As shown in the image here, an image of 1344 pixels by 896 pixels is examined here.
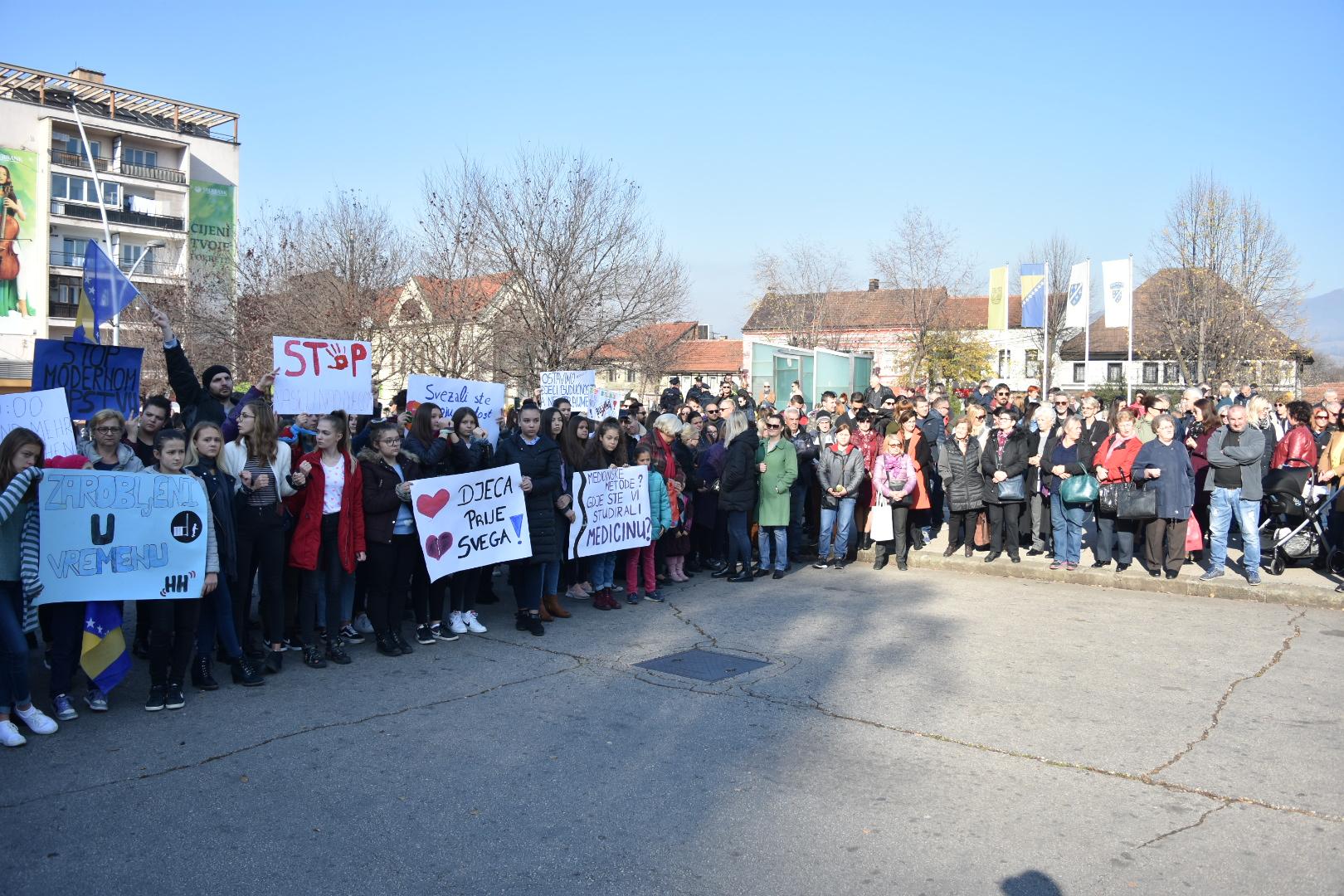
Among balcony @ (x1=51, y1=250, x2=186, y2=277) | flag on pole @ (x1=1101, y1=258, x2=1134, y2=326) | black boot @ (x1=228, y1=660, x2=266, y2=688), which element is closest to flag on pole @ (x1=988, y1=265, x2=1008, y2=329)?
flag on pole @ (x1=1101, y1=258, x2=1134, y2=326)

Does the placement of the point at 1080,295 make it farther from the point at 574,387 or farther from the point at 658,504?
the point at 658,504

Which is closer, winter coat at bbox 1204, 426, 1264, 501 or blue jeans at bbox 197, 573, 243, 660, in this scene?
blue jeans at bbox 197, 573, 243, 660

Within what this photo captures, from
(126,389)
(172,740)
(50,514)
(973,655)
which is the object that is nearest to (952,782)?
(973,655)

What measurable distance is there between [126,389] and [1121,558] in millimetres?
10790

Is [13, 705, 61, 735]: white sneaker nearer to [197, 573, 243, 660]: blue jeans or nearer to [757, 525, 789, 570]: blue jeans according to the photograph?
[197, 573, 243, 660]: blue jeans

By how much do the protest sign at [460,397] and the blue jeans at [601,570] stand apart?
2.02 metres

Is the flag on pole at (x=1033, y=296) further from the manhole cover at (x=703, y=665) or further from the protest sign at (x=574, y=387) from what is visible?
the manhole cover at (x=703, y=665)

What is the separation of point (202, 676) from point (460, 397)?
5.37m

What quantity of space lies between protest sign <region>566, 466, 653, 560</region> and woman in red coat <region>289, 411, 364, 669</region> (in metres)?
2.66

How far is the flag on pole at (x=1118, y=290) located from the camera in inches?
1158

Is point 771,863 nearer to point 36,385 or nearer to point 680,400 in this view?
point 36,385

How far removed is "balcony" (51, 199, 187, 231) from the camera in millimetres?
61844

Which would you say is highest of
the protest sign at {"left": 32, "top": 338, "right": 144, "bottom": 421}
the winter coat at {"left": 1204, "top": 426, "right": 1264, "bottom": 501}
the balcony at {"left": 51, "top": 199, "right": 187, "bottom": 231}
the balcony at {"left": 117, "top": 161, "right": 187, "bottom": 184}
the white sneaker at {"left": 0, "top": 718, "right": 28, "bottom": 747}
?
the balcony at {"left": 117, "top": 161, "right": 187, "bottom": 184}

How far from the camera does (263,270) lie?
29.8 m
